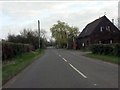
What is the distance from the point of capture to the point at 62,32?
126 m

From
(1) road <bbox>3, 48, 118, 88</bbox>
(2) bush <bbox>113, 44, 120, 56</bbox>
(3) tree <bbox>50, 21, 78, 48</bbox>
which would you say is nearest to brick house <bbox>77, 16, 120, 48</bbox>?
(3) tree <bbox>50, 21, 78, 48</bbox>

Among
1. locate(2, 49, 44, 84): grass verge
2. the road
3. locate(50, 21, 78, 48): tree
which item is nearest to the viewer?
the road

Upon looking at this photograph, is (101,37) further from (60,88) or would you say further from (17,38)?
(60,88)

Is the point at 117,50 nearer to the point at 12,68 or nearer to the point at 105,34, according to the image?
the point at 12,68

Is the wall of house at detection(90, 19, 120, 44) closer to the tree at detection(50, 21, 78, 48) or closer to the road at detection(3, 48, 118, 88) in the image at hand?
the tree at detection(50, 21, 78, 48)

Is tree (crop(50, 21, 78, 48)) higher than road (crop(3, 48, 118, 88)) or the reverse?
higher

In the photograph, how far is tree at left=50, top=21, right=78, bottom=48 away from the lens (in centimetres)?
12481

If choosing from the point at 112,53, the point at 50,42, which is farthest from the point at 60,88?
the point at 50,42

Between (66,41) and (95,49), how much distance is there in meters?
76.0

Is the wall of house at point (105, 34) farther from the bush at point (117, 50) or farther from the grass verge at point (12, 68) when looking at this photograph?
the grass verge at point (12, 68)

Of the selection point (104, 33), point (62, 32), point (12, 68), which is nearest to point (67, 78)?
point (12, 68)

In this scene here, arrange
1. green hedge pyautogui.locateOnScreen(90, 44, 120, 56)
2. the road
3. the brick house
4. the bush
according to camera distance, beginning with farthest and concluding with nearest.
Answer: the brick house
green hedge pyautogui.locateOnScreen(90, 44, 120, 56)
the bush
the road

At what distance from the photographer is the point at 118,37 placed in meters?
82.8

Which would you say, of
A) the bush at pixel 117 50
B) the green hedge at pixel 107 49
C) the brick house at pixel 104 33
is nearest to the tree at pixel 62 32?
the brick house at pixel 104 33
